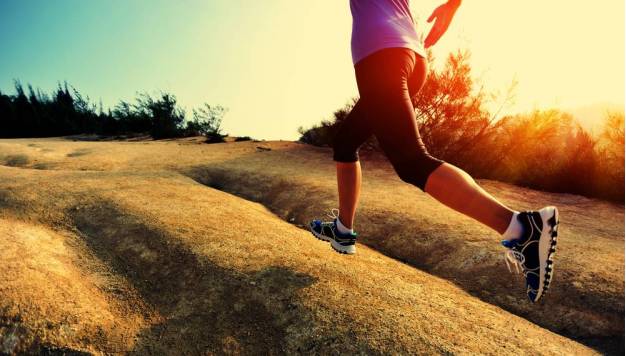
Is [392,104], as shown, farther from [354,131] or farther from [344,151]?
[344,151]

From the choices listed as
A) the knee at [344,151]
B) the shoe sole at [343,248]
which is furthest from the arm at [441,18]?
the shoe sole at [343,248]

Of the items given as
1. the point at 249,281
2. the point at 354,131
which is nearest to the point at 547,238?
the point at 354,131

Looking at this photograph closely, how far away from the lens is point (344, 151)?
2.46 meters

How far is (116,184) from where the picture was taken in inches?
154

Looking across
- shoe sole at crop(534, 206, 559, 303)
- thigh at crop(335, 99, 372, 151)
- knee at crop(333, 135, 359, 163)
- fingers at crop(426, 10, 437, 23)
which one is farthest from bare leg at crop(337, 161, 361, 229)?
shoe sole at crop(534, 206, 559, 303)

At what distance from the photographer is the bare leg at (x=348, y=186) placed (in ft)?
8.21

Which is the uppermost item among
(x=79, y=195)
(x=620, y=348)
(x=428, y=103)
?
(x=428, y=103)

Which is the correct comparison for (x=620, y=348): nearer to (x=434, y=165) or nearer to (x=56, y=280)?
(x=434, y=165)

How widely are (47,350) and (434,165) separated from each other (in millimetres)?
1800

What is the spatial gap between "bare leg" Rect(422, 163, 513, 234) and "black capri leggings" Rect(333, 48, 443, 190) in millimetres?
47

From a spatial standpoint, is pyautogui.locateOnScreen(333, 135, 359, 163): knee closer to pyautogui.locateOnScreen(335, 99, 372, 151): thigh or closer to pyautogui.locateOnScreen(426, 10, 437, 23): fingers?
pyautogui.locateOnScreen(335, 99, 372, 151): thigh

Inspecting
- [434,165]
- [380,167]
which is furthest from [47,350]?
→ [380,167]

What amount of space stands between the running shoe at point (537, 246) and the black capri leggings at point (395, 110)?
17.0 inches

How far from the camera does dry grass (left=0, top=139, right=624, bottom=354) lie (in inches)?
69.1
